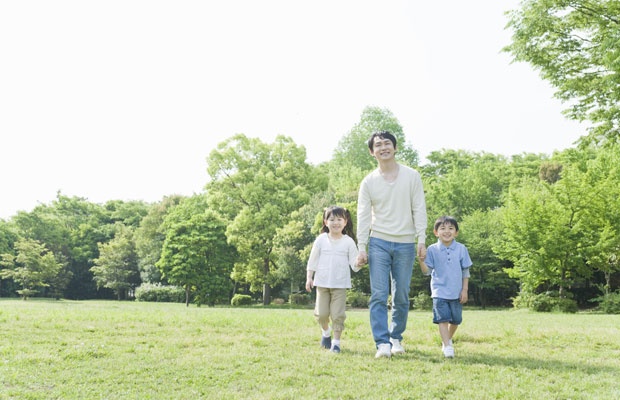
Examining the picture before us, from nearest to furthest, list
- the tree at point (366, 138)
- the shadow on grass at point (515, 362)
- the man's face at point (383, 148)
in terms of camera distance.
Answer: the shadow on grass at point (515, 362)
the man's face at point (383, 148)
the tree at point (366, 138)

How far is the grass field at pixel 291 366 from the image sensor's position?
382 cm

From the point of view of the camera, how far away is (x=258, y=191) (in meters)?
30.2

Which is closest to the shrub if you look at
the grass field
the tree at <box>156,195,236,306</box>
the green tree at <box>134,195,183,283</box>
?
the grass field

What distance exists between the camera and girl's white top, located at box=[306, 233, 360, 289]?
560cm

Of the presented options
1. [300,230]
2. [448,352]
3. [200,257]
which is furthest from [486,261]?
[448,352]

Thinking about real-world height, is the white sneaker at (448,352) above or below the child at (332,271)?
below

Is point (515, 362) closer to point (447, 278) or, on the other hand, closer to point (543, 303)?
point (447, 278)

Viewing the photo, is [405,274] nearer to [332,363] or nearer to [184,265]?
[332,363]

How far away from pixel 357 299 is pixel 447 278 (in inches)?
887

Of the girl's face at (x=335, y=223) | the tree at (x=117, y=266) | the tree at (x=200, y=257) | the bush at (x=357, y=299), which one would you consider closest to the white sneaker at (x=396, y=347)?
the girl's face at (x=335, y=223)

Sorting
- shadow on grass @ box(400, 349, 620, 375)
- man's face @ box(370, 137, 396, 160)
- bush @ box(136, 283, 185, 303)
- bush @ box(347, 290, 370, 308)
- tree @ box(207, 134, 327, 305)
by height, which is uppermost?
tree @ box(207, 134, 327, 305)

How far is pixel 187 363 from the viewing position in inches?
188

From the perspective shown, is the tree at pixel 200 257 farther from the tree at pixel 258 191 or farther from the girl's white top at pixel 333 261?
the girl's white top at pixel 333 261

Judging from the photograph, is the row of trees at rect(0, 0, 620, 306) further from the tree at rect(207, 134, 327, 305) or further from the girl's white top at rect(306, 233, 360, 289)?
the girl's white top at rect(306, 233, 360, 289)
